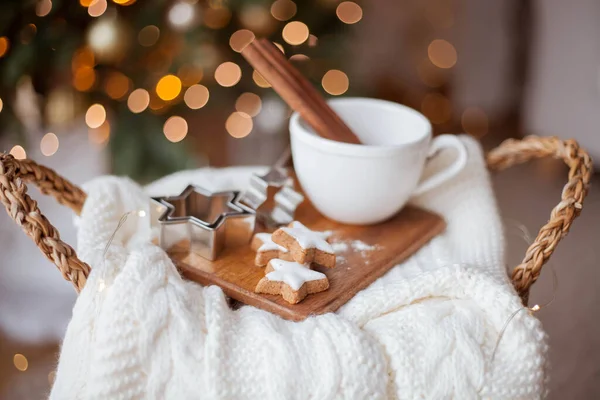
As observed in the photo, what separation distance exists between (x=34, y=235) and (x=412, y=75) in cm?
176

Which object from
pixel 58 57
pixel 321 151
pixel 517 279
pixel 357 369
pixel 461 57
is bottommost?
pixel 461 57

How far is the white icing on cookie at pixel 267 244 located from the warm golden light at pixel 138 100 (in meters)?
0.72

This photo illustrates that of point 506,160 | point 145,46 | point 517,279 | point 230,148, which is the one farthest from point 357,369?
point 230,148

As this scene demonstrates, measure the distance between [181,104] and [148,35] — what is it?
0.17 meters

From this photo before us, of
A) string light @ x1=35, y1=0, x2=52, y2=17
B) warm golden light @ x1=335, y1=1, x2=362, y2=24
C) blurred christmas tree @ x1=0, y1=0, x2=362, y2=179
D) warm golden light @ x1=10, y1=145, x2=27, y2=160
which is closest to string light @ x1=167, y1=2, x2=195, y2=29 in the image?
blurred christmas tree @ x1=0, y1=0, x2=362, y2=179

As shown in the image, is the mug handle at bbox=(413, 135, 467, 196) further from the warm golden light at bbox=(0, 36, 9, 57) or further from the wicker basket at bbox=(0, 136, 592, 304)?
the warm golden light at bbox=(0, 36, 9, 57)

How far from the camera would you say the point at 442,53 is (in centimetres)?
215

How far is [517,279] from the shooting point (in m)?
0.74

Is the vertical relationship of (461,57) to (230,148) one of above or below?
below

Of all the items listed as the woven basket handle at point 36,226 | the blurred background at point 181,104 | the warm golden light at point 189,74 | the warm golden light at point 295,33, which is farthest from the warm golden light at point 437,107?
the woven basket handle at point 36,226

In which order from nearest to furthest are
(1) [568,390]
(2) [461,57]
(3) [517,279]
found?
(3) [517,279]
(1) [568,390]
(2) [461,57]

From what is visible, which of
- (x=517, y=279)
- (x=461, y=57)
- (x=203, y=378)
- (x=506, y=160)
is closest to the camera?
(x=203, y=378)

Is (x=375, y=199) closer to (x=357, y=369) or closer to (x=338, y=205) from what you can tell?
(x=338, y=205)

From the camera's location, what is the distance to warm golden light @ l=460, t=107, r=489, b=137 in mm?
2096
